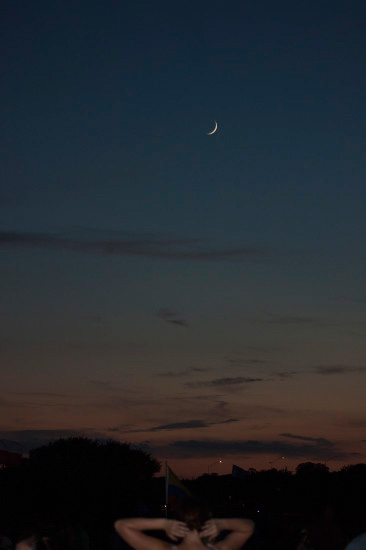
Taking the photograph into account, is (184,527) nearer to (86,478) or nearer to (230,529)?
(230,529)

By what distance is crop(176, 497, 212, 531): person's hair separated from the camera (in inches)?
184

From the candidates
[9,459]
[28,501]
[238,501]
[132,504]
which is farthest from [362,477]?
[9,459]

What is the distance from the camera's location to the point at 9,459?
70.2 feet

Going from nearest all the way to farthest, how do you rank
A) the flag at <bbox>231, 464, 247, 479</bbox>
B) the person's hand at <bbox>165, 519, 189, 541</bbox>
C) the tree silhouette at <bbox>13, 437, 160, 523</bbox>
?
the person's hand at <bbox>165, 519, 189, 541</bbox> < the flag at <bbox>231, 464, 247, 479</bbox> < the tree silhouette at <bbox>13, 437, 160, 523</bbox>

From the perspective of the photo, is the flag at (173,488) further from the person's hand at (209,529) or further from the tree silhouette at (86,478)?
the tree silhouette at (86,478)

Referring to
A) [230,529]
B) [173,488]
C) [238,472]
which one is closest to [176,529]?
[230,529]

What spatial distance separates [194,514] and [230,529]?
0.94ft

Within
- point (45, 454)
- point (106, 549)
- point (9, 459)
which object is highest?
point (45, 454)

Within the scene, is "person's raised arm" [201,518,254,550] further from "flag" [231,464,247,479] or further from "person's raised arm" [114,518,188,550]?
"flag" [231,464,247,479]

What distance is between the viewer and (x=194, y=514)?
4676 mm

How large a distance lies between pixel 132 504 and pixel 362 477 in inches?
1800

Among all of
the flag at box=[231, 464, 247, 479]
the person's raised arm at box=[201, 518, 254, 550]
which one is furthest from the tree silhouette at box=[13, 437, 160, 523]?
the person's raised arm at box=[201, 518, 254, 550]

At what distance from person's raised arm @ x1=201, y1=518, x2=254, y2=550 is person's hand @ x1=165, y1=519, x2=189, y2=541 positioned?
0.11 metres

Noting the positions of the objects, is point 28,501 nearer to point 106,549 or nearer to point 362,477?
point 106,549
